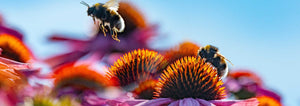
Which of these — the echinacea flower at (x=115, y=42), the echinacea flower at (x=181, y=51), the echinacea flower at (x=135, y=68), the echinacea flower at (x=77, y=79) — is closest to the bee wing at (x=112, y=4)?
the echinacea flower at (x=135, y=68)

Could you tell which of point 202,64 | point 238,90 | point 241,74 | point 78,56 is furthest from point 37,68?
point 241,74

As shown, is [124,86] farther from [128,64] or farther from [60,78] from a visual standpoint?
[60,78]

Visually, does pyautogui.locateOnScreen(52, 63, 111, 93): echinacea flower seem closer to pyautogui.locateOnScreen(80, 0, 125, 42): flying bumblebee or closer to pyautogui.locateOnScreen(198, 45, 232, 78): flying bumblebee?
pyautogui.locateOnScreen(80, 0, 125, 42): flying bumblebee

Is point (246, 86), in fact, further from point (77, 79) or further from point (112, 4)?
point (112, 4)

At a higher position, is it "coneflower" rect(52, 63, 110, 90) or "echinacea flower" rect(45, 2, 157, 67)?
"echinacea flower" rect(45, 2, 157, 67)

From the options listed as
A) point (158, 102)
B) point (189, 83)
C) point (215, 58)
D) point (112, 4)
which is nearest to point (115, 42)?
point (112, 4)

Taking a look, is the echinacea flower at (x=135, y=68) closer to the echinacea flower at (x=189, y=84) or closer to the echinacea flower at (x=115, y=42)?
the echinacea flower at (x=189, y=84)

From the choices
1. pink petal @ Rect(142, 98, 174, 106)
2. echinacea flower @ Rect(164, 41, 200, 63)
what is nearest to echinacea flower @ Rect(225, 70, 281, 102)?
echinacea flower @ Rect(164, 41, 200, 63)
